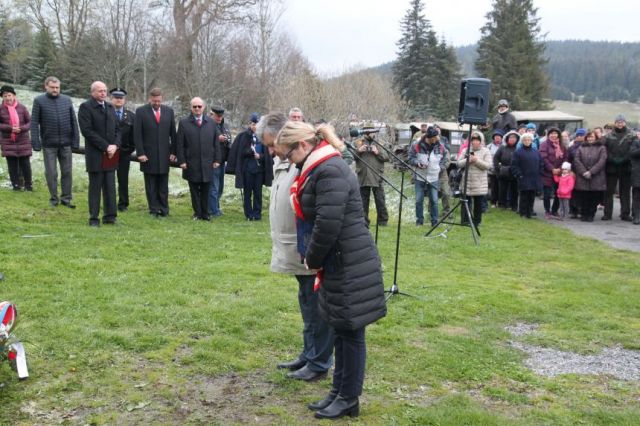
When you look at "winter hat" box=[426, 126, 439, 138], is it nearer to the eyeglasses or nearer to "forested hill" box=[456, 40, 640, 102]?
the eyeglasses

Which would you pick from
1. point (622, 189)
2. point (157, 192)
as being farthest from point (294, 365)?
point (622, 189)

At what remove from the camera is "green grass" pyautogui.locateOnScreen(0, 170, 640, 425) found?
421cm

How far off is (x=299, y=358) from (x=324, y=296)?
1.11 meters

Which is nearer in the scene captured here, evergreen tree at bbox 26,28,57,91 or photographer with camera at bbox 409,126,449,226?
photographer with camera at bbox 409,126,449,226

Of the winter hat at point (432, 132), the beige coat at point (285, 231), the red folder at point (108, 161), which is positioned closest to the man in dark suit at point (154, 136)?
the red folder at point (108, 161)

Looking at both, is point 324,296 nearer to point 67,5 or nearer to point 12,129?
point 12,129

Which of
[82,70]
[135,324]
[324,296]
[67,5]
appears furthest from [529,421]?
[67,5]

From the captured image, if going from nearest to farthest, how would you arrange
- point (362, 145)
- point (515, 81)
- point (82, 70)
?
point (362, 145) < point (82, 70) < point (515, 81)

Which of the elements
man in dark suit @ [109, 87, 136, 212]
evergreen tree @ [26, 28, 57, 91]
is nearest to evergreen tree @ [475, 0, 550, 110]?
evergreen tree @ [26, 28, 57, 91]

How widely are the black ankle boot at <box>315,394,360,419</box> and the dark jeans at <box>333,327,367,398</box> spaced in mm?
39

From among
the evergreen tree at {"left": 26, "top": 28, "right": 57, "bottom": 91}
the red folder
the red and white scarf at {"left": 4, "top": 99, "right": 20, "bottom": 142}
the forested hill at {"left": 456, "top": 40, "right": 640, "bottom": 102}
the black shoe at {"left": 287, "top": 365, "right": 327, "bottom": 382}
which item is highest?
the forested hill at {"left": 456, "top": 40, "right": 640, "bottom": 102}

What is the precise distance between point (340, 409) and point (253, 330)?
1.75m

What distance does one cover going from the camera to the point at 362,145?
38.3 feet

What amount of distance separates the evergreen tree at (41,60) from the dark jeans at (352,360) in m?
38.7
